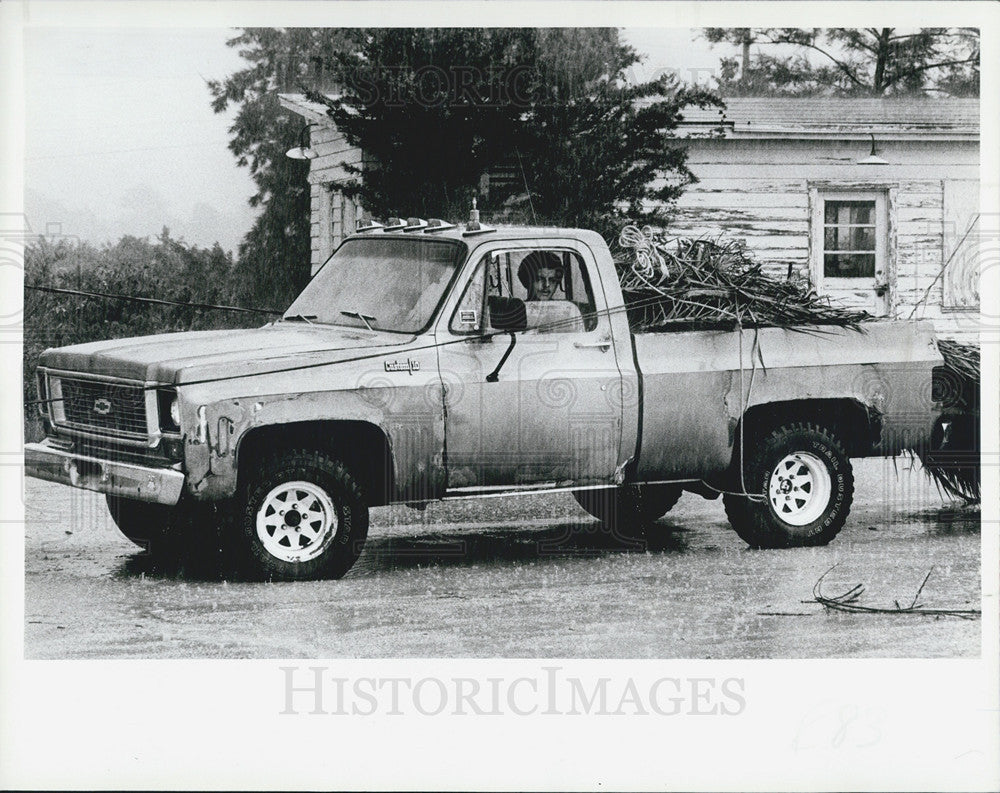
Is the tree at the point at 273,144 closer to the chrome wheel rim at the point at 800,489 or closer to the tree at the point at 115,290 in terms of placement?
the tree at the point at 115,290

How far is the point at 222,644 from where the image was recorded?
28.0 feet

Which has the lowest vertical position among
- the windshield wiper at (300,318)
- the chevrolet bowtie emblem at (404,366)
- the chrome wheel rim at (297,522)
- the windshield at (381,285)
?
the chrome wheel rim at (297,522)

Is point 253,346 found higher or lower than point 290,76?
lower

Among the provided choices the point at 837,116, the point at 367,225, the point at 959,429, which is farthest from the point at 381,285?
the point at 959,429

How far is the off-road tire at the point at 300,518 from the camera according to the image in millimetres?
8523

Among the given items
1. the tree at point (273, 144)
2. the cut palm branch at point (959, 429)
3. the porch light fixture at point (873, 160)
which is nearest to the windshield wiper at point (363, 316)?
the tree at point (273, 144)

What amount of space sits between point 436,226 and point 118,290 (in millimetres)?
1838

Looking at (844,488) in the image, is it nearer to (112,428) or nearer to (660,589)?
(660,589)

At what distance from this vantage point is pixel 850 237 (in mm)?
9781

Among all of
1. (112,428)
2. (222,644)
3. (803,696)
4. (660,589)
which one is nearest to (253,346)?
(112,428)

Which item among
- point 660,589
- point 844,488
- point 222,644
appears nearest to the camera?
point 222,644

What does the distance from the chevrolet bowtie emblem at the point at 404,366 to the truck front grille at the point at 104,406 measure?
1.29 m

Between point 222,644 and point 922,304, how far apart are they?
4490 mm

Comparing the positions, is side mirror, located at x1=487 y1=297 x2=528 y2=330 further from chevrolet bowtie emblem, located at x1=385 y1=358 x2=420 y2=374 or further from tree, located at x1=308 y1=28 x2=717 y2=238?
tree, located at x1=308 y1=28 x2=717 y2=238
